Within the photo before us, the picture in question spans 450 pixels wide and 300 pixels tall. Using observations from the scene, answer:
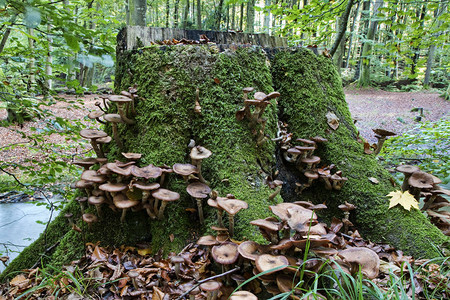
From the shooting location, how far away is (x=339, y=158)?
11.2 ft

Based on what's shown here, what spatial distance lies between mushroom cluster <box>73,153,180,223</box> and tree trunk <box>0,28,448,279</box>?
0.20 m

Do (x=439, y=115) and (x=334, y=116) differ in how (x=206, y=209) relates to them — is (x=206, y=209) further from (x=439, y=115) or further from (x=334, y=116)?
(x=439, y=115)

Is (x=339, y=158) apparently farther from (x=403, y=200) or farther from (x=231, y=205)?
(x=231, y=205)

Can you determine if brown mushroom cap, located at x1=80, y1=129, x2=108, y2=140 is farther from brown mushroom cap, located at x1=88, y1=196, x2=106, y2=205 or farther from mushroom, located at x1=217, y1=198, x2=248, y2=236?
mushroom, located at x1=217, y1=198, x2=248, y2=236

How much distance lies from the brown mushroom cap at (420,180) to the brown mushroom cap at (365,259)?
1650mm

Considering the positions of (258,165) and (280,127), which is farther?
(280,127)

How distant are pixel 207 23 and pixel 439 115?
659 inches

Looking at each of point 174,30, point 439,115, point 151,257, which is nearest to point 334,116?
point 174,30

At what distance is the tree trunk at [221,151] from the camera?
275 centimetres

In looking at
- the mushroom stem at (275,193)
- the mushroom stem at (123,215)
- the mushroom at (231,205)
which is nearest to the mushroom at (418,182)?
the mushroom stem at (275,193)

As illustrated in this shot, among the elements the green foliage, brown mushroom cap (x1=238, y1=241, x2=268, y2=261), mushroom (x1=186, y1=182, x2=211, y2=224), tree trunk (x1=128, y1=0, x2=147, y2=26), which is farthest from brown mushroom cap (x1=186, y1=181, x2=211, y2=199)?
tree trunk (x1=128, y1=0, x2=147, y2=26)

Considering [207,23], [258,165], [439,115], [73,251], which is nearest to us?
[73,251]

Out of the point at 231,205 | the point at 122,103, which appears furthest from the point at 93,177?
the point at 231,205

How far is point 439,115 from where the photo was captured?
16031mm
